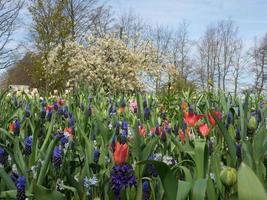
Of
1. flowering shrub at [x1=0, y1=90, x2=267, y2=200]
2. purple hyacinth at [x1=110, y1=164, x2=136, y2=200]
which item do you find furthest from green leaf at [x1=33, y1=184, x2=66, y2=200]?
purple hyacinth at [x1=110, y1=164, x2=136, y2=200]

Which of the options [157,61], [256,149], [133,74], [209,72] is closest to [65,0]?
[157,61]

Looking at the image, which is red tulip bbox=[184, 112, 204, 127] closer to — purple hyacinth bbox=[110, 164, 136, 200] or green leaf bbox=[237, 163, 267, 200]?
purple hyacinth bbox=[110, 164, 136, 200]

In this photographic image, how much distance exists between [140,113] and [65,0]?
2262 centimetres

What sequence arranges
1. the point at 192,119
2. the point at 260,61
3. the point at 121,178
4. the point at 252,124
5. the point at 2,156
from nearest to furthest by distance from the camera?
1. the point at 121,178
2. the point at 2,156
3. the point at 252,124
4. the point at 192,119
5. the point at 260,61

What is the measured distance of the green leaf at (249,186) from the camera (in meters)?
0.76

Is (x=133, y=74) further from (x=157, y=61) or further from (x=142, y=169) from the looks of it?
(x=142, y=169)

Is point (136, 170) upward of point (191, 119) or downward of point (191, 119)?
downward

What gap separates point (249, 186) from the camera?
77 centimetres

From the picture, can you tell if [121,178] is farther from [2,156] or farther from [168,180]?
[2,156]

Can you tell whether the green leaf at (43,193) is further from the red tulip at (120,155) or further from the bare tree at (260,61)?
the bare tree at (260,61)

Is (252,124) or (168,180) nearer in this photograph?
(168,180)

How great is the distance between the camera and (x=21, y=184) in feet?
3.68

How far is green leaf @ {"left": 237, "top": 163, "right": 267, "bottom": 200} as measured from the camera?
30.1 inches

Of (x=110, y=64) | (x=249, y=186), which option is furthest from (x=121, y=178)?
(x=110, y=64)
